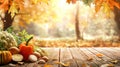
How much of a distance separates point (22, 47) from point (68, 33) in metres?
22.4

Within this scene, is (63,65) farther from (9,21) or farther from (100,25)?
(100,25)

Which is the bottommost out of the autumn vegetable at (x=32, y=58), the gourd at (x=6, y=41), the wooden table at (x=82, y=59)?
the wooden table at (x=82, y=59)

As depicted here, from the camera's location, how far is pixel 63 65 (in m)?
4.07

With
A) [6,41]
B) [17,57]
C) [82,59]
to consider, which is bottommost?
[82,59]

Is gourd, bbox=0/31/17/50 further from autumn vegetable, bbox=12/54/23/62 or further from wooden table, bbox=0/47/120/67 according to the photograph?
wooden table, bbox=0/47/120/67

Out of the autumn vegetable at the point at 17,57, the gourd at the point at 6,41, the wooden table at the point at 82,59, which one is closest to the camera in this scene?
the wooden table at the point at 82,59

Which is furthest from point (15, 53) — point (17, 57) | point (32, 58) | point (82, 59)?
point (82, 59)

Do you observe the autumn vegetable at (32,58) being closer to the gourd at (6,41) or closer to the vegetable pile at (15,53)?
the vegetable pile at (15,53)

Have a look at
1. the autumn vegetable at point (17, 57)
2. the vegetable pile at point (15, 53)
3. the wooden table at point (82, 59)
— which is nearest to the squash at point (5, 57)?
the vegetable pile at point (15, 53)

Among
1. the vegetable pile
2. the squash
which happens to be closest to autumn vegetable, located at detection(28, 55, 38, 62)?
the vegetable pile

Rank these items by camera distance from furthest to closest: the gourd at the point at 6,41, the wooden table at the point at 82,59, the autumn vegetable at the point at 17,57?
1. the gourd at the point at 6,41
2. the autumn vegetable at the point at 17,57
3. the wooden table at the point at 82,59

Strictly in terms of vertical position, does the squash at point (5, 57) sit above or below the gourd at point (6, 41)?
below

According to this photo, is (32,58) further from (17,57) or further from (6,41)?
(6,41)

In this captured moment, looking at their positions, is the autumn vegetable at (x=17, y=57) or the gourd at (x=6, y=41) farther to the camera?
the gourd at (x=6, y=41)
